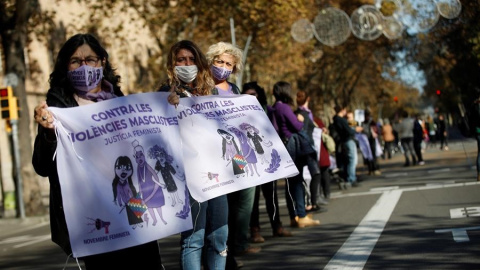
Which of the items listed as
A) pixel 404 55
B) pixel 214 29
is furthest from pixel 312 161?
pixel 404 55

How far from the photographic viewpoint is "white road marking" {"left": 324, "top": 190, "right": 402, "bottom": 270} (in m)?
7.44

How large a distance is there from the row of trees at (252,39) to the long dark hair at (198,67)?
51.0ft

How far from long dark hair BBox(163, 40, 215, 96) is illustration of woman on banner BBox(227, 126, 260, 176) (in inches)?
13.4

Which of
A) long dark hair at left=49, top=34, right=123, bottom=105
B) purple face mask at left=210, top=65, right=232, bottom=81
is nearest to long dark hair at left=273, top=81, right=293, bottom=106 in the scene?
purple face mask at left=210, top=65, right=232, bottom=81

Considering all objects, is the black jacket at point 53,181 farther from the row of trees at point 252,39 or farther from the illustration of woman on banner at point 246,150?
the row of trees at point 252,39

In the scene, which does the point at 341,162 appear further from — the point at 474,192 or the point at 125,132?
the point at 125,132

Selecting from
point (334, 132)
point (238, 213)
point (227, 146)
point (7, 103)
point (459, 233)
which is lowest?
point (459, 233)

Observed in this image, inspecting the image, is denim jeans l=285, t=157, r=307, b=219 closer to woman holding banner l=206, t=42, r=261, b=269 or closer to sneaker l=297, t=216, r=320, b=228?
sneaker l=297, t=216, r=320, b=228

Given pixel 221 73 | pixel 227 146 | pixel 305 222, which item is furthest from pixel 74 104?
pixel 305 222

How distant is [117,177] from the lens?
14.1ft

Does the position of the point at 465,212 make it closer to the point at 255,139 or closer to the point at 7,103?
the point at 255,139

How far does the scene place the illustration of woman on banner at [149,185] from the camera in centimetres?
436

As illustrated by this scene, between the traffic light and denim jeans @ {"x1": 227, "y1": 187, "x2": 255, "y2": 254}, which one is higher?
the traffic light

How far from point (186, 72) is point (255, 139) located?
720 millimetres
